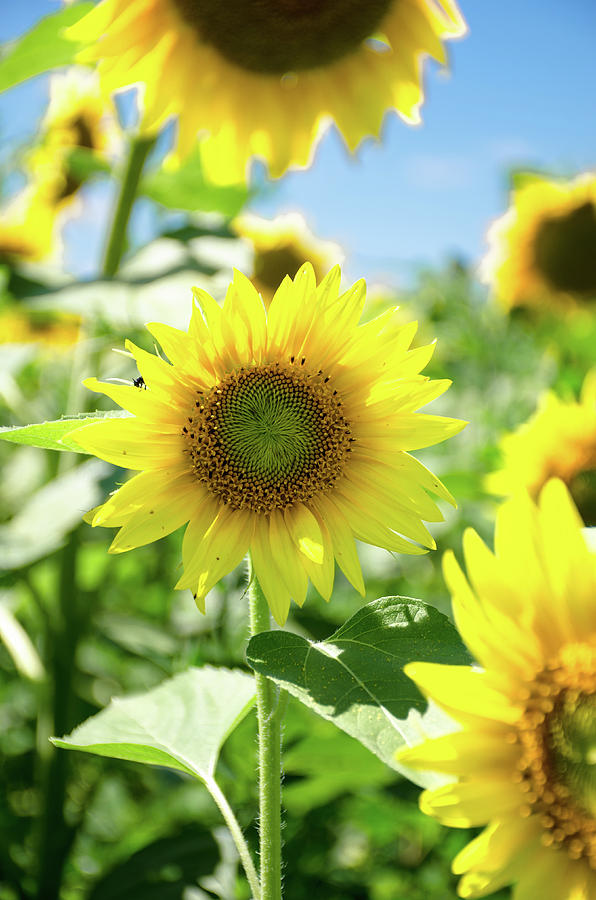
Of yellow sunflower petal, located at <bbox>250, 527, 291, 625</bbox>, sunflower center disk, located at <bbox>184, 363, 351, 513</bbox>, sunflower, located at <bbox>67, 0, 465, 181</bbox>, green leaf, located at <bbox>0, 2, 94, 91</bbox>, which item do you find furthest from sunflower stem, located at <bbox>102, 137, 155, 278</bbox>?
yellow sunflower petal, located at <bbox>250, 527, 291, 625</bbox>

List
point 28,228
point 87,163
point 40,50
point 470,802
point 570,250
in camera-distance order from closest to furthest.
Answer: point 470,802 → point 40,50 → point 87,163 → point 28,228 → point 570,250


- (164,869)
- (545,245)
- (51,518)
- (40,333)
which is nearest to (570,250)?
(545,245)

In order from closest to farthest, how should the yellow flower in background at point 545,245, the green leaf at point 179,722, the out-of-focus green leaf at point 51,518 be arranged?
the green leaf at point 179,722
the out-of-focus green leaf at point 51,518
the yellow flower in background at point 545,245

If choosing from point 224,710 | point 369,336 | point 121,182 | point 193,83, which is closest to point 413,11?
point 193,83

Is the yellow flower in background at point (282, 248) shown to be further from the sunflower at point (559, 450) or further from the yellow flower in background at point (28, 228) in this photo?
the sunflower at point (559, 450)

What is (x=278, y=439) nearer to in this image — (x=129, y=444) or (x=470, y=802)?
(x=129, y=444)

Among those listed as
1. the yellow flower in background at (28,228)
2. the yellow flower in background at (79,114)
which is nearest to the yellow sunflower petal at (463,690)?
the yellow flower in background at (28,228)

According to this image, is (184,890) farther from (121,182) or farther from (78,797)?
(121,182)
